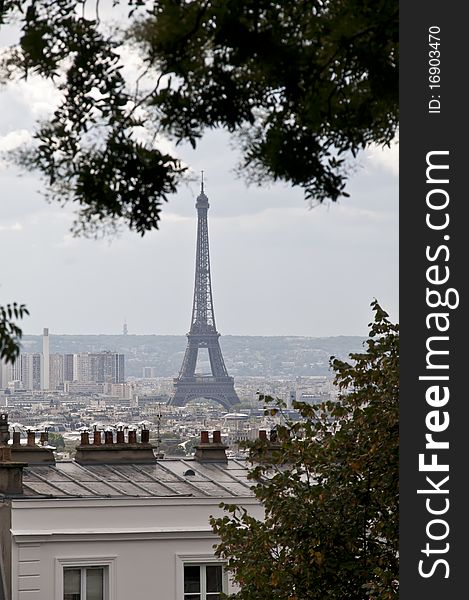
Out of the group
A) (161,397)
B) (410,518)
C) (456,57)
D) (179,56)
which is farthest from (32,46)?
(161,397)

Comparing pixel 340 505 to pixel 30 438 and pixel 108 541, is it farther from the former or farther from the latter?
pixel 30 438

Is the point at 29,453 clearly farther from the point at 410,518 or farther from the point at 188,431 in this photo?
the point at 410,518

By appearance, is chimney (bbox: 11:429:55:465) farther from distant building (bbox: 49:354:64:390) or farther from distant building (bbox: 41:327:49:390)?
distant building (bbox: 41:327:49:390)

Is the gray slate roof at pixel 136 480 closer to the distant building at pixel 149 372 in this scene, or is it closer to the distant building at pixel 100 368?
the distant building at pixel 149 372

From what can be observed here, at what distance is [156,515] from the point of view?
22609 millimetres

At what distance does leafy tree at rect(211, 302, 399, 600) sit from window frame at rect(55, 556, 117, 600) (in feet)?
21.0

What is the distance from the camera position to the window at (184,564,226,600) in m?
Result: 22.4

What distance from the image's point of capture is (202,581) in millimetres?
22562

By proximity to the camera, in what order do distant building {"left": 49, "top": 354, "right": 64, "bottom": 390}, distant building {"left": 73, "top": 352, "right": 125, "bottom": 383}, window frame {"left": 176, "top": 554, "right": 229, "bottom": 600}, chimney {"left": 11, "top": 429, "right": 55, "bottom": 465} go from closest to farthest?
distant building {"left": 49, "top": 354, "right": 64, "bottom": 390} < distant building {"left": 73, "top": 352, "right": 125, "bottom": 383} < window frame {"left": 176, "top": 554, "right": 229, "bottom": 600} < chimney {"left": 11, "top": 429, "right": 55, "bottom": 465}

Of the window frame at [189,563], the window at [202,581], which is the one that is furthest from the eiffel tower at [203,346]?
the window at [202,581]

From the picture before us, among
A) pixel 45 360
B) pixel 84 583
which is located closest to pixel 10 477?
pixel 84 583

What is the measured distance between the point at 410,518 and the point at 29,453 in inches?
833

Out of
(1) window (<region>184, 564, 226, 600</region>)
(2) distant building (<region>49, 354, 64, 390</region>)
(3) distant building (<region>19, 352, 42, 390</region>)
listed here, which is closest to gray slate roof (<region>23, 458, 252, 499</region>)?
(1) window (<region>184, 564, 226, 600</region>)

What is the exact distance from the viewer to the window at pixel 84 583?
71.1ft
